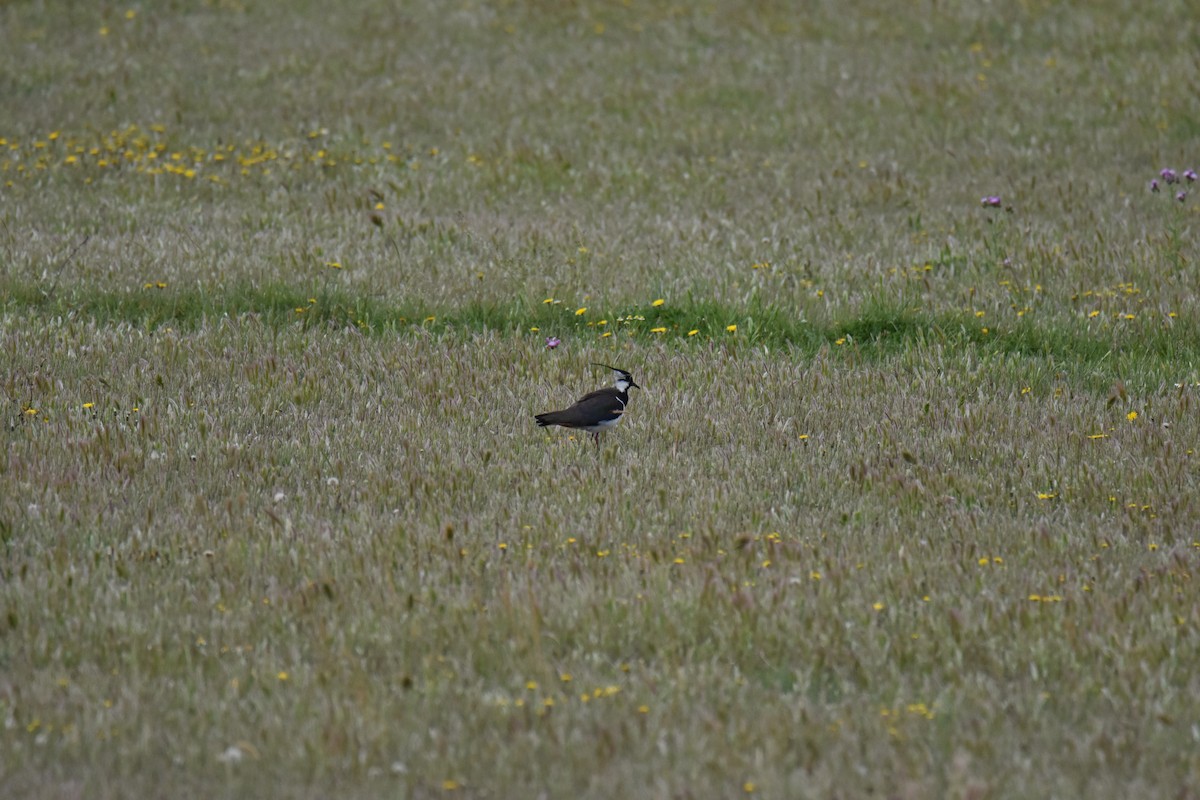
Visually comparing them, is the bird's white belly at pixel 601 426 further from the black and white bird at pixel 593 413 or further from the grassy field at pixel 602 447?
the grassy field at pixel 602 447

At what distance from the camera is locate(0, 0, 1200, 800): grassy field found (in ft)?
16.2

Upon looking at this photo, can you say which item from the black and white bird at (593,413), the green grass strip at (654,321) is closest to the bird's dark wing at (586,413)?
the black and white bird at (593,413)

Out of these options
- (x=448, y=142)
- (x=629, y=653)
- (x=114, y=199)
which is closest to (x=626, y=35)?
(x=448, y=142)

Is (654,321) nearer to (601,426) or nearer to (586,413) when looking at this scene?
(601,426)

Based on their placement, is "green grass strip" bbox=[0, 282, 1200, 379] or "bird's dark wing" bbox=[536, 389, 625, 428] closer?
"bird's dark wing" bbox=[536, 389, 625, 428]

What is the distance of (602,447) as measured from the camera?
316 inches

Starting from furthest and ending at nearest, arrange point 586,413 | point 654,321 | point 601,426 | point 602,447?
point 654,321 < point 602,447 < point 601,426 < point 586,413

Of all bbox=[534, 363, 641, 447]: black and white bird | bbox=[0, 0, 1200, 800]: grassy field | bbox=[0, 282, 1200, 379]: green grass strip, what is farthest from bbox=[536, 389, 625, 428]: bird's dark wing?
bbox=[0, 282, 1200, 379]: green grass strip

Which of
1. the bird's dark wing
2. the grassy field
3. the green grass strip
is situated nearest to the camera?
the grassy field

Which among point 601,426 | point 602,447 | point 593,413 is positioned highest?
point 593,413

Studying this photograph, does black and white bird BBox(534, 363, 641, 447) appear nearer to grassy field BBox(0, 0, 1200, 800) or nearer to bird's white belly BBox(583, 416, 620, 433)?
bird's white belly BBox(583, 416, 620, 433)

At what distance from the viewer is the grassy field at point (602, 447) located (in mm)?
4930

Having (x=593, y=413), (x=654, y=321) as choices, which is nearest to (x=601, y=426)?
(x=593, y=413)

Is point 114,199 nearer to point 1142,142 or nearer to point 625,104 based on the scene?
point 625,104
